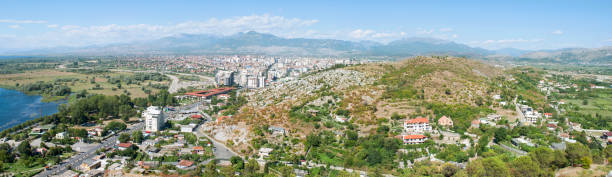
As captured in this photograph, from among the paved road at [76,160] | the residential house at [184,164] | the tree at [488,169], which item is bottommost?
the paved road at [76,160]

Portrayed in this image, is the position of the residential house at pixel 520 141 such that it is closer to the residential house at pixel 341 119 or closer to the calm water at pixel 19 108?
the residential house at pixel 341 119

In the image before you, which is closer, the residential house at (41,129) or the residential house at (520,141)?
the residential house at (520,141)

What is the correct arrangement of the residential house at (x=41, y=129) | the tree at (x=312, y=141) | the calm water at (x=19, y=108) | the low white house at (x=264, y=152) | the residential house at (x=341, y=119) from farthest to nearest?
1. the calm water at (x=19, y=108)
2. the residential house at (x=41, y=129)
3. the residential house at (x=341, y=119)
4. the tree at (x=312, y=141)
5. the low white house at (x=264, y=152)

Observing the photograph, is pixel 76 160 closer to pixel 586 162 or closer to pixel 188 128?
pixel 188 128

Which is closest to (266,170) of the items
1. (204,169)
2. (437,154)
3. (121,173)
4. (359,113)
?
(204,169)

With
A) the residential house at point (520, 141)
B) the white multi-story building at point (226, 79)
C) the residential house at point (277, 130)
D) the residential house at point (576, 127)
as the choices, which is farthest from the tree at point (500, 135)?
the white multi-story building at point (226, 79)

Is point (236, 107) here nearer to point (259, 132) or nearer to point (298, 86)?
point (298, 86)

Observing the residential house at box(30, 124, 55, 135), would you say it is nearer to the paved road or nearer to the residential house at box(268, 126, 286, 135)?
the paved road
